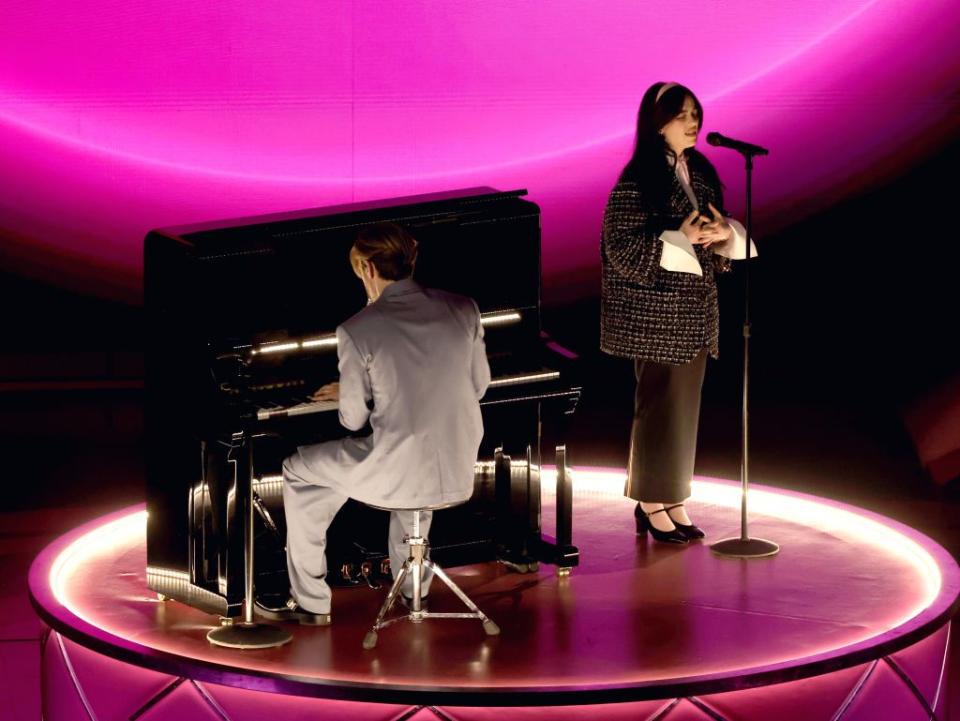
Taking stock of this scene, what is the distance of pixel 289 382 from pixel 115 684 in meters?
1.07

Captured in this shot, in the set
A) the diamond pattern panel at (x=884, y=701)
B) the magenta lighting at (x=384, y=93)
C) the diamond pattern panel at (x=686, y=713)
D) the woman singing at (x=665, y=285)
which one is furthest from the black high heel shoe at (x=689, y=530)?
the magenta lighting at (x=384, y=93)

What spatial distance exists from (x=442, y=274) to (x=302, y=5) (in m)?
2.16

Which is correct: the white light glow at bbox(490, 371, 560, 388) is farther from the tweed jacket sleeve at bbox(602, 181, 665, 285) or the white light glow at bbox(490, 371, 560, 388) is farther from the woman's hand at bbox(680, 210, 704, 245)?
the woman's hand at bbox(680, 210, 704, 245)

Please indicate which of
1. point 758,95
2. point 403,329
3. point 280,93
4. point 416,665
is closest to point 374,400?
point 403,329

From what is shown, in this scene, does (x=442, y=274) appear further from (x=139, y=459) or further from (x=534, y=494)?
(x=139, y=459)

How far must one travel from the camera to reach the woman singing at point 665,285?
17.2 feet

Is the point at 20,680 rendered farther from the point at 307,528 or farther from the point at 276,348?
the point at 276,348

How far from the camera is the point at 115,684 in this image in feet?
13.8

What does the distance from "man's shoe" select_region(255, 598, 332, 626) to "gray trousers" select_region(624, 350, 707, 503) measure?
141 centimetres

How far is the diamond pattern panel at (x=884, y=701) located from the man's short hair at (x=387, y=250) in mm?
1647

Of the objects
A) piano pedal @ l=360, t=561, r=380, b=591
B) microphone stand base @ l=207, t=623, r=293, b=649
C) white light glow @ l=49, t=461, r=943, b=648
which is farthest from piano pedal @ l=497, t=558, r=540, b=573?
microphone stand base @ l=207, t=623, r=293, b=649

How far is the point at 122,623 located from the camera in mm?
4531

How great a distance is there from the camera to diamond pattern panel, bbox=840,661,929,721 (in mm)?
4082

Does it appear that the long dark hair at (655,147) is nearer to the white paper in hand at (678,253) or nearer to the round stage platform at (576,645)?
the white paper in hand at (678,253)
